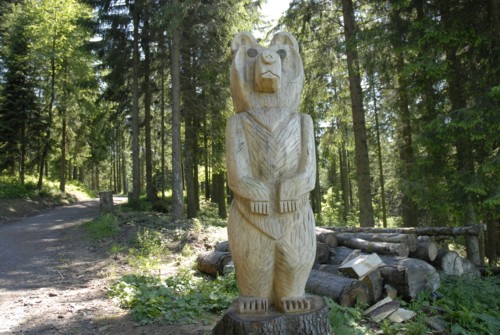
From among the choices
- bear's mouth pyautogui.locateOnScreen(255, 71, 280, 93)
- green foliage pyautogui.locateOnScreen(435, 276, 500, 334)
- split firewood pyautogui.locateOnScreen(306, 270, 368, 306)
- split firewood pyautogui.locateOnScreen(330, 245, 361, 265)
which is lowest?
green foliage pyautogui.locateOnScreen(435, 276, 500, 334)

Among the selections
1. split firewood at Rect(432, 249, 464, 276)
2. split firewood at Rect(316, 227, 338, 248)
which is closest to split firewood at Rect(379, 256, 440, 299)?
split firewood at Rect(432, 249, 464, 276)

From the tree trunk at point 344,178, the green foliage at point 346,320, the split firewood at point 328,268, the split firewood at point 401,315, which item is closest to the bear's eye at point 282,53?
the green foliage at point 346,320

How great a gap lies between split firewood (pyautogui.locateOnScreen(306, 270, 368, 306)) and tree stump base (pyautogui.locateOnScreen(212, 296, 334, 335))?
6.07 ft

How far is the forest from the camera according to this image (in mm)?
8078

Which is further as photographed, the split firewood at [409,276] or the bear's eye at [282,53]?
the split firewood at [409,276]

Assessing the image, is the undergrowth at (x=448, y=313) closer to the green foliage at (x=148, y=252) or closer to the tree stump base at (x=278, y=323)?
the tree stump base at (x=278, y=323)

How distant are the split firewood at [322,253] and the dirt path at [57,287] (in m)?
3.29

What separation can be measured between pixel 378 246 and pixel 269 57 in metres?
4.45

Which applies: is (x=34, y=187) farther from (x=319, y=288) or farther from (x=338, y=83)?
(x=319, y=288)

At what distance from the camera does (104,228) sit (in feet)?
37.1

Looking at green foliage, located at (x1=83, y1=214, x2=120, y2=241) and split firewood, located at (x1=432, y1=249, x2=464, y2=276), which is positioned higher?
green foliage, located at (x1=83, y1=214, x2=120, y2=241)

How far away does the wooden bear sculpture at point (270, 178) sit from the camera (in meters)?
3.58

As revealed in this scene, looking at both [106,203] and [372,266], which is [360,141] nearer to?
[372,266]

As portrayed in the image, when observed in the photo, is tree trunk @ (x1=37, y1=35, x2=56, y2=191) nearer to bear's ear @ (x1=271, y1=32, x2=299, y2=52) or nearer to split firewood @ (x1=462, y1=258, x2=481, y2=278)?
bear's ear @ (x1=271, y1=32, x2=299, y2=52)
